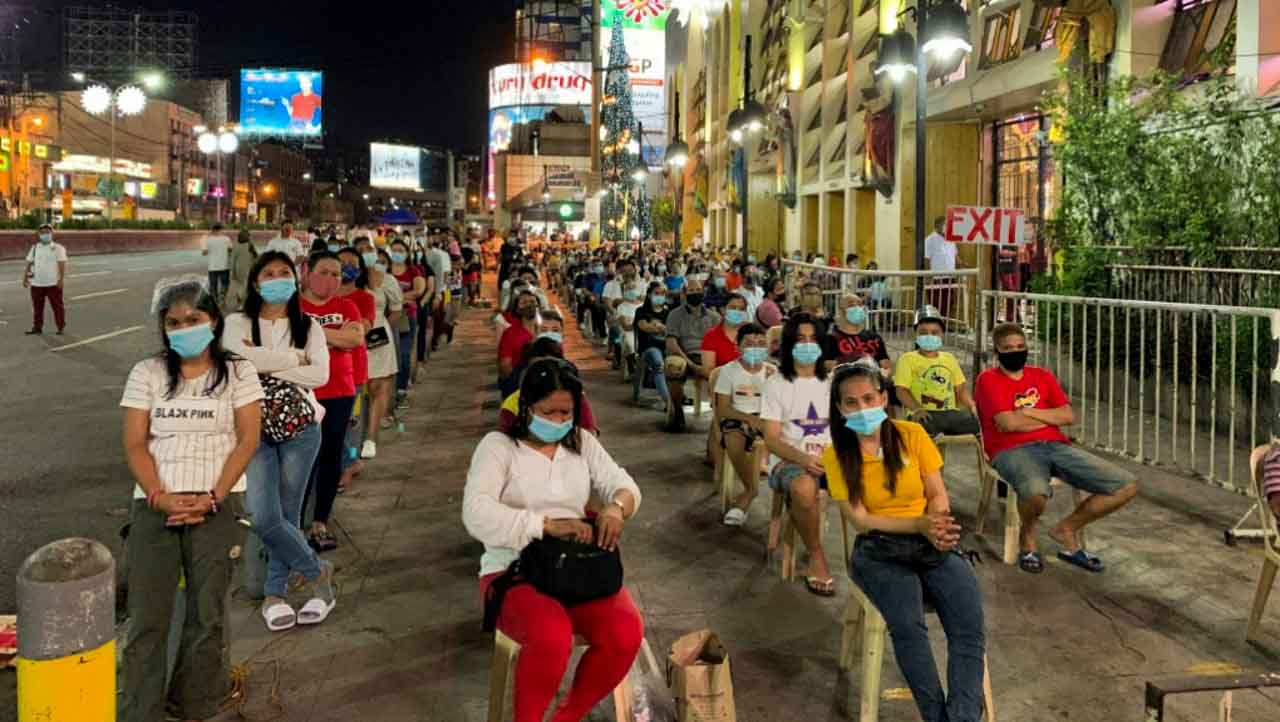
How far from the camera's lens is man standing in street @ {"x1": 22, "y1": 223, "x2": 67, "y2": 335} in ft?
57.7

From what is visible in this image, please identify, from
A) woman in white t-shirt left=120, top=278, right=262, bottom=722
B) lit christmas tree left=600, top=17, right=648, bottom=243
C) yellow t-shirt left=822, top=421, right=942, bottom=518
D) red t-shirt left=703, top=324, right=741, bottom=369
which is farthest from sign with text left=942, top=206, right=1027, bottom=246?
lit christmas tree left=600, top=17, right=648, bottom=243

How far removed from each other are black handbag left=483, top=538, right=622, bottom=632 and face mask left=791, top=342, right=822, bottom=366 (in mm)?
3064

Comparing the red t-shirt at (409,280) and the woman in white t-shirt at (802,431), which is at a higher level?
the red t-shirt at (409,280)

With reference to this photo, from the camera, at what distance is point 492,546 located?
4527mm

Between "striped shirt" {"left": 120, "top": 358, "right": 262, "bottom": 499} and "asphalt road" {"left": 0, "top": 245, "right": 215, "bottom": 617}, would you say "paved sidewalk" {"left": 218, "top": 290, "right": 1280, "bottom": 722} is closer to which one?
"striped shirt" {"left": 120, "top": 358, "right": 262, "bottom": 499}

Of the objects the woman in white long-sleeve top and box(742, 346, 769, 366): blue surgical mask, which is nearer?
the woman in white long-sleeve top

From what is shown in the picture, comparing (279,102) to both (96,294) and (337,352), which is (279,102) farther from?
(337,352)

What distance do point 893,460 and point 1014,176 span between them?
60.2 ft

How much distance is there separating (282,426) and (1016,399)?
453 cm

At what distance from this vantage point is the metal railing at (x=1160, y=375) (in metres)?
8.97

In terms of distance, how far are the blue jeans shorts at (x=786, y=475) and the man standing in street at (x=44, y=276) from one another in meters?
15.0

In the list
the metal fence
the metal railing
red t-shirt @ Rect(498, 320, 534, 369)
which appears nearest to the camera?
red t-shirt @ Rect(498, 320, 534, 369)

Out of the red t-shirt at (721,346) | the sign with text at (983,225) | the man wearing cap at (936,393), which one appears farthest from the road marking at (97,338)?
the man wearing cap at (936,393)

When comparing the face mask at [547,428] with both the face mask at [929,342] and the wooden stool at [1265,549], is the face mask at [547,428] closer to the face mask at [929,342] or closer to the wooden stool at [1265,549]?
the wooden stool at [1265,549]
